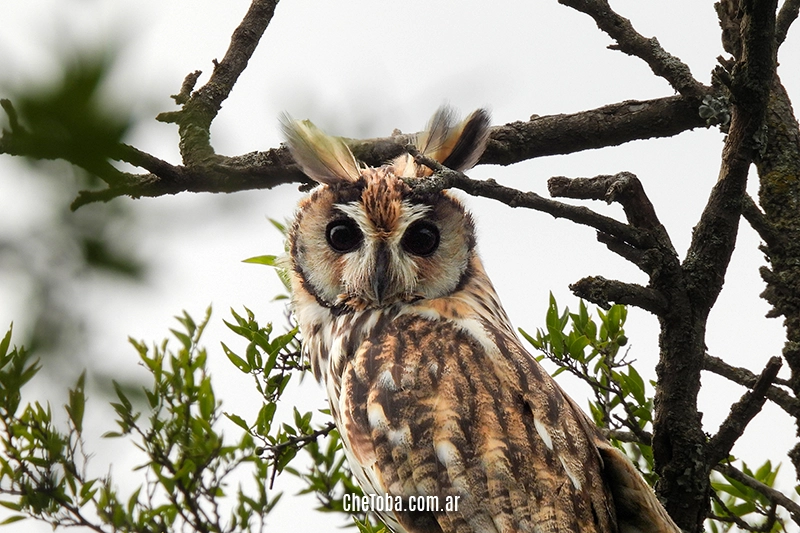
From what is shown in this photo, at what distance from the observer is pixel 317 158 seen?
145 inches

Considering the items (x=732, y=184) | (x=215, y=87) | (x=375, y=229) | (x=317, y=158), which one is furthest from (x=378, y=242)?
(x=732, y=184)

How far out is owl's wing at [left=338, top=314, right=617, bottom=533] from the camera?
2.77m

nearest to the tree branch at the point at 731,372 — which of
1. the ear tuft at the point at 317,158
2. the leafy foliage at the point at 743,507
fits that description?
the leafy foliage at the point at 743,507

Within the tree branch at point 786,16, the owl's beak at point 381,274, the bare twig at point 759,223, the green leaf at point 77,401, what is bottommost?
the green leaf at point 77,401

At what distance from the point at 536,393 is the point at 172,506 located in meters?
1.30

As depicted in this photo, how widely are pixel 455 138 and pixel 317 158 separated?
675 millimetres

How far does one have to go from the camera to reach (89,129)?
0.95 m

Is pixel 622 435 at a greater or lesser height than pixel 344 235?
lesser

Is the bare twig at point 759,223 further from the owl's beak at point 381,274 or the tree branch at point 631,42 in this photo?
the owl's beak at point 381,274

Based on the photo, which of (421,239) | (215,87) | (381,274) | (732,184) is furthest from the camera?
(421,239)

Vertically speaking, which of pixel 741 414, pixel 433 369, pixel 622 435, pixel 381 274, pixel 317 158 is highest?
pixel 317 158

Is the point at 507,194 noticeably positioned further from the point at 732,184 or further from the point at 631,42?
the point at 631,42

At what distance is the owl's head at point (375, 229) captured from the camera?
11.3 ft

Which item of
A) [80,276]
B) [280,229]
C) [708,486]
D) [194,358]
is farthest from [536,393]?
[80,276]
